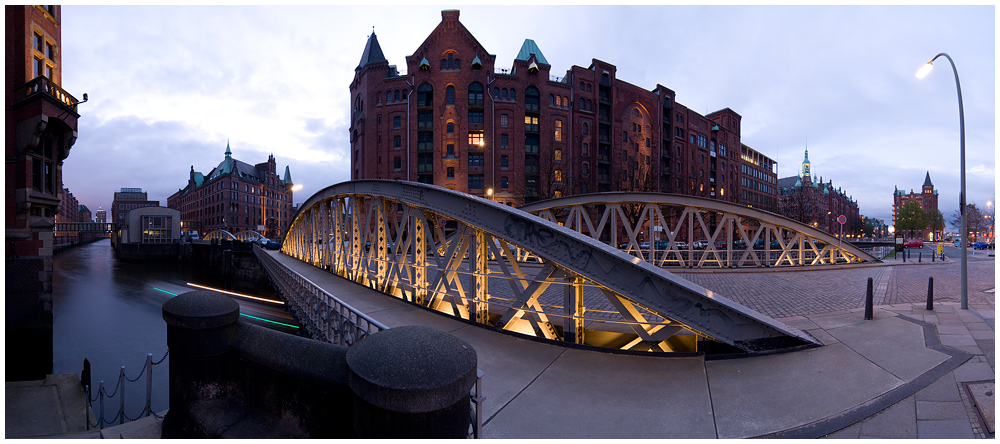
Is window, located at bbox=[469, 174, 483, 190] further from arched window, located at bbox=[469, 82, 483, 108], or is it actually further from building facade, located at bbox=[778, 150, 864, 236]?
building facade, located at bbox=[778, 150, 864, 236]

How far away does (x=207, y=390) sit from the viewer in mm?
4109

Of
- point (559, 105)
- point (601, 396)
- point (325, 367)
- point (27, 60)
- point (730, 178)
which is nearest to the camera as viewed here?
point (325, 367)

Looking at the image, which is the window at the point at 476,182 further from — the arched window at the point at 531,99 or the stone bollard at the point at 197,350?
the stone bollard at the point at 197,350

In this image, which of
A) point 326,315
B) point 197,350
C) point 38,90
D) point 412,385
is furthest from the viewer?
point 38,90

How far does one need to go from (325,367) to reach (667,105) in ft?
215

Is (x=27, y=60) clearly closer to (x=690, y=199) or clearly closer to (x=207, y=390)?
(x=207, y=390)

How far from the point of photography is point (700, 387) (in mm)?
4223

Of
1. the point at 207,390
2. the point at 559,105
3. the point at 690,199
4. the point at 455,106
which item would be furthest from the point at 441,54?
the point at 207,390

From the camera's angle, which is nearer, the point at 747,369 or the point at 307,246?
the point at 747,369

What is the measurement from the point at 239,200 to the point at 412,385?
102 meters

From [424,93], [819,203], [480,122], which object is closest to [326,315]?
[480,122]

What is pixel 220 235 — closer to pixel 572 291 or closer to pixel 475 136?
pixel 475 136

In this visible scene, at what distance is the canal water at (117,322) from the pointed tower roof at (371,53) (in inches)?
1245

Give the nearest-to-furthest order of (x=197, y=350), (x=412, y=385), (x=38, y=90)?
1. (x=412, y=385)
2. (x=197, y=350)
3. (x=38, y=90)
